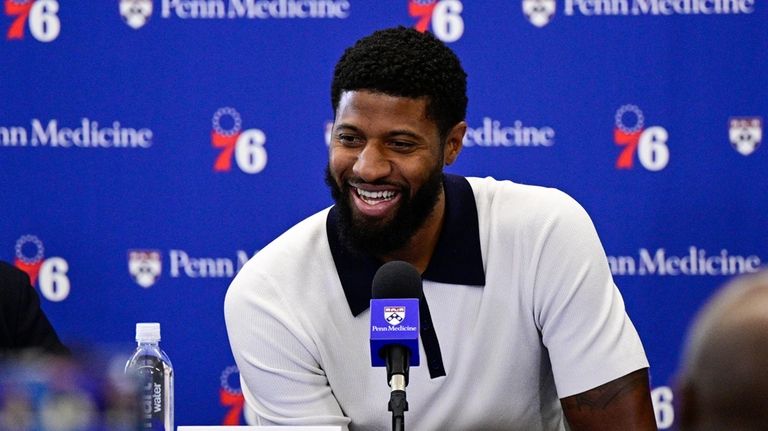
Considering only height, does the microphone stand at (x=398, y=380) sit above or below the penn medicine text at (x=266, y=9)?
below

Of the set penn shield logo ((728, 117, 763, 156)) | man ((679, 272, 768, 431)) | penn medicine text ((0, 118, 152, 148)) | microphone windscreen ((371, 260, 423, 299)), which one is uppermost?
penn medicine text ((0, 118, 152, 148))

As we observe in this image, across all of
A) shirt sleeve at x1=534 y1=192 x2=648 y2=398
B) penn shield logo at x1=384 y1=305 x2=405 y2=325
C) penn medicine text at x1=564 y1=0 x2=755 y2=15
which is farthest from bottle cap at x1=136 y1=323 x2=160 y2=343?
penn medicine text at x1=564 y1=0 x2=755 y2=15

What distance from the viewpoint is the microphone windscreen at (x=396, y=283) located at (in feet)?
5.64

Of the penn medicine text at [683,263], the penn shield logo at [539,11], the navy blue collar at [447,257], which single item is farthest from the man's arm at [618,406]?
the penn shield logo at [539,11]

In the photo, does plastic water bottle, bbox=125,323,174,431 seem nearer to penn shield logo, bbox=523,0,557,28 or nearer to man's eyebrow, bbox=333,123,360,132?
man's eyebrow, bbox=333,123,360,132

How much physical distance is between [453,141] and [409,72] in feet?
0.78

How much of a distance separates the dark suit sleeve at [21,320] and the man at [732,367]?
7.38 ft

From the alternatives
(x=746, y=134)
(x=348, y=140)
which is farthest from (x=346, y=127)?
(x=746, y=134)

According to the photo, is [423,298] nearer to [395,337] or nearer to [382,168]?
[382,168]

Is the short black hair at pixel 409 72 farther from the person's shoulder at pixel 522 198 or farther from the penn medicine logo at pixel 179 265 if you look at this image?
the penn medicine logo at pixel 179 265

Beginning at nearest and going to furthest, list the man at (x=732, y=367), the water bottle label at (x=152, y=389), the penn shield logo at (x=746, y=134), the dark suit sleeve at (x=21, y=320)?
the man at (x=732, y=367)
the water bottle label at (x=152, y=389)
the dark suit sleeve at (x=21, y=320)
the penn shield logo at (x=746, y=134)

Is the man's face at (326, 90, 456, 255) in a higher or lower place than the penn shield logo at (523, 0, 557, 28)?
lower

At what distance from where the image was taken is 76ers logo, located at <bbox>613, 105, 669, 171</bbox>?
11.5 feet

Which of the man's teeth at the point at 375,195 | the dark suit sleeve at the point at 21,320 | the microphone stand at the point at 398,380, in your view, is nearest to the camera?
the microphone stand at the point at 398,380
